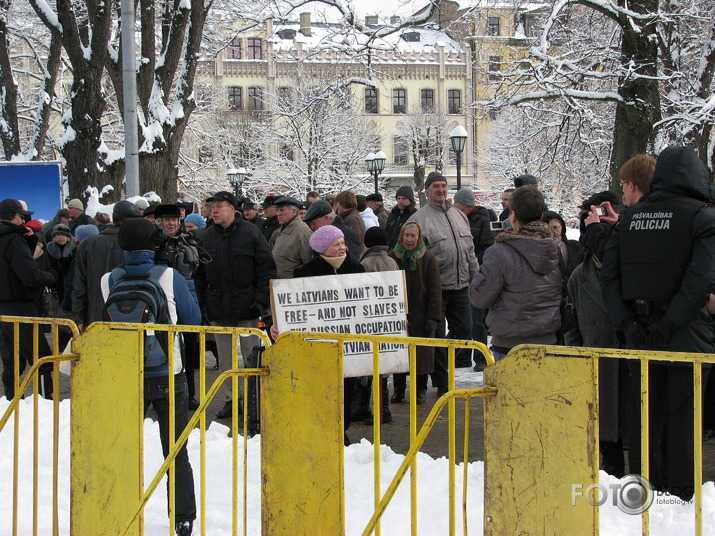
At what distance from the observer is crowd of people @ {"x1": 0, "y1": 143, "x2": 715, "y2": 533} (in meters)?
5.00

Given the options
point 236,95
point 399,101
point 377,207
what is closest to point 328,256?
point 377,207

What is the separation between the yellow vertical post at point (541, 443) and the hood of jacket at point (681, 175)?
6.62ft

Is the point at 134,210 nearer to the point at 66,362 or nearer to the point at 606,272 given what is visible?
the point at 66,362

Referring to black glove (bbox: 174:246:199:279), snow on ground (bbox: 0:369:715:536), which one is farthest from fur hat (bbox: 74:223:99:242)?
snow on ground (bbox: 0:369:715:536)

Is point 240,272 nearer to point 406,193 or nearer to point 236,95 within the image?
point 406,193

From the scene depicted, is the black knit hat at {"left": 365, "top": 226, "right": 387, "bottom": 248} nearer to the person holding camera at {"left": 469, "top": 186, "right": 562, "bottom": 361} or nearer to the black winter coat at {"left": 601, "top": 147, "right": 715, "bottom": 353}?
the person holding camera at {"left": 469, "top": 186, "right": 562, "bottom": 361}

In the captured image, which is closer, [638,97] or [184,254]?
[184,254]

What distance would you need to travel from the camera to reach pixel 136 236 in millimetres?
5211

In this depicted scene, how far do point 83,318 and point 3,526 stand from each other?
8.99 feet

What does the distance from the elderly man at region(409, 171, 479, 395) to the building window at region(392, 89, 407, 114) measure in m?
64.4

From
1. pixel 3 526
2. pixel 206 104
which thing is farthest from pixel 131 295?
pixel 206 104

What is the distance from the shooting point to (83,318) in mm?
8133

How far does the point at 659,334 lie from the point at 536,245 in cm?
128

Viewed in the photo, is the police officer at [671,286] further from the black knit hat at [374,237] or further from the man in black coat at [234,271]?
the man in black coat at [234,271]
